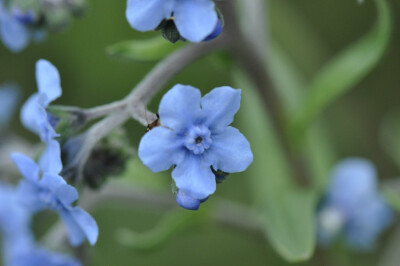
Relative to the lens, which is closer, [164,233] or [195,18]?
[195,18]

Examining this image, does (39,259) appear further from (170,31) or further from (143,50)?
(170,31)

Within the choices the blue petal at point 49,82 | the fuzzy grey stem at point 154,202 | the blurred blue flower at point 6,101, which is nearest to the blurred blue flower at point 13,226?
the fuzzy grey stem at point 154,202

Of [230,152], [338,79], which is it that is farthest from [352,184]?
[230,152]

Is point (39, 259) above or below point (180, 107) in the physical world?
below

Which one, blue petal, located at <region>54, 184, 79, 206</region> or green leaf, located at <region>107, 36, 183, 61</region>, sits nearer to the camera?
blue petal, located at <region>54, 184, 79, 206</region>

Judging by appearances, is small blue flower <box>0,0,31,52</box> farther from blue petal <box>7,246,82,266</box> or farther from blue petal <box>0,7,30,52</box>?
blue petal <box>7,246,82,266</box>

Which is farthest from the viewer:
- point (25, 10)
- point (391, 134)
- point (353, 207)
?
point (391, 134)

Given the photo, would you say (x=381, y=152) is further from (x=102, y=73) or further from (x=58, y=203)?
(x=58, y=203)

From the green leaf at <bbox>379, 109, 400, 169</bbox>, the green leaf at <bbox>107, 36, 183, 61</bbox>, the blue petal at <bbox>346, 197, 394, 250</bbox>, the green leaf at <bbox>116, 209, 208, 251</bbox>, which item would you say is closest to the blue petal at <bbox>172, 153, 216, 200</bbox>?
the green leaf at <bbox>107, 36, 183, 61</bbox>
